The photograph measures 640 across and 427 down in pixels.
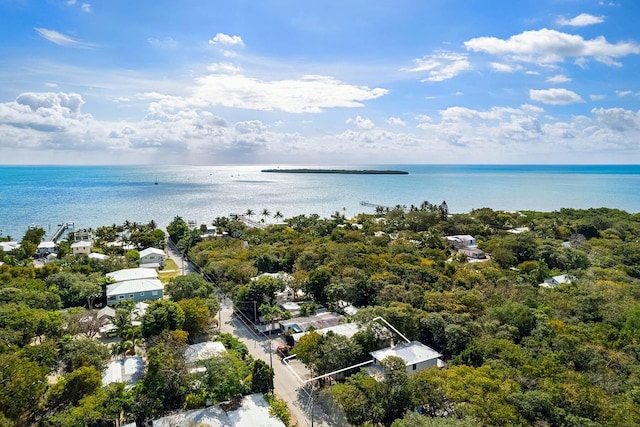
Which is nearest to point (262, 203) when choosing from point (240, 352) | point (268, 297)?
point (268, 297)

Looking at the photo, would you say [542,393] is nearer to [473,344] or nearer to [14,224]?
[473,344]

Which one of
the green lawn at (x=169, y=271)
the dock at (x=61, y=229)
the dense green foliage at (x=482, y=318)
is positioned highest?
the dense green foliage at (x=482, y=318)

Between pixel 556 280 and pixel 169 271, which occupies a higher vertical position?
pixel 556 280

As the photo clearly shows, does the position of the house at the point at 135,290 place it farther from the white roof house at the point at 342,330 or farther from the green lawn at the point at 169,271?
the white roof house at the point at 342,330

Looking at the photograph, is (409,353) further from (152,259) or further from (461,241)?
(461,241)

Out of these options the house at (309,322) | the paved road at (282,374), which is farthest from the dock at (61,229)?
the house at (309,322)

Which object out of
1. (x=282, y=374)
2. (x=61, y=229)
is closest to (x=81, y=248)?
(x=61, y=229)

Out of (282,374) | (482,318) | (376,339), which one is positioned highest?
(482,318)
